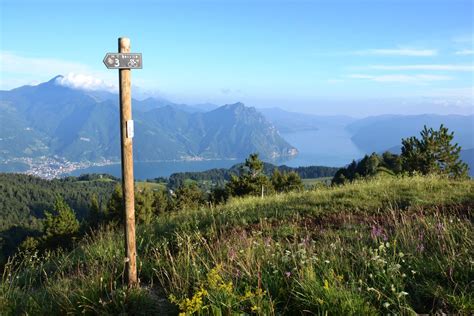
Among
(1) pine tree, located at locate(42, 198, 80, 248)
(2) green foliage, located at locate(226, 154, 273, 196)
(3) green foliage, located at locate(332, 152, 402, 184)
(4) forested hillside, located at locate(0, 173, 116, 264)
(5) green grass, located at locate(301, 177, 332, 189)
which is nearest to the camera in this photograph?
(5) green grass, located at locate(301, 177, 332, 189)

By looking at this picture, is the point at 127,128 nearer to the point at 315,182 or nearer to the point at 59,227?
the point at 59,227

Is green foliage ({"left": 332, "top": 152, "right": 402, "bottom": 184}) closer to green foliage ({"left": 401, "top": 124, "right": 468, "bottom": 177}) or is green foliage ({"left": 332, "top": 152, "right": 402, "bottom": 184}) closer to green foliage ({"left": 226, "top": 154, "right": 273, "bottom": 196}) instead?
green foliage ({"left": 401, "top": 124, "right": 468, "bottom": 177})

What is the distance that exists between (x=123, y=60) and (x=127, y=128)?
82 centimetres

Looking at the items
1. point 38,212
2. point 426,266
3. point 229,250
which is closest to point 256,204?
point 229,250

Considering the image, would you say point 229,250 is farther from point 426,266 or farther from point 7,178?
point 7,178

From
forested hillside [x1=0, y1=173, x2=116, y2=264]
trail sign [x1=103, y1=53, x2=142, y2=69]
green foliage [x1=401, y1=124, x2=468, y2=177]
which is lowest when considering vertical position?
forested hillside [x1=0, y1=173, x2=116, y2=264]

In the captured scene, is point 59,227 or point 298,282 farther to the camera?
point 59,227

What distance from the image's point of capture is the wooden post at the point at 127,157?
4684mm

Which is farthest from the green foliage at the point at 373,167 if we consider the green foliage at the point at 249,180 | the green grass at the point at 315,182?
the green foliage at the point at 249,180

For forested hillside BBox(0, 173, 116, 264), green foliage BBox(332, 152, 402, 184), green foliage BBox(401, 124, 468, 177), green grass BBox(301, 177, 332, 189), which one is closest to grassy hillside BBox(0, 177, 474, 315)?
green grass BBox(301, 177, 332, 189)

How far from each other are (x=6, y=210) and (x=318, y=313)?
463 ft

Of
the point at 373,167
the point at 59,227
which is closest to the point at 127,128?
the point at 373,167

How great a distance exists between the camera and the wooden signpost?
4566 millimetres

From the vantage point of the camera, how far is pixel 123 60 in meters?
4.57
